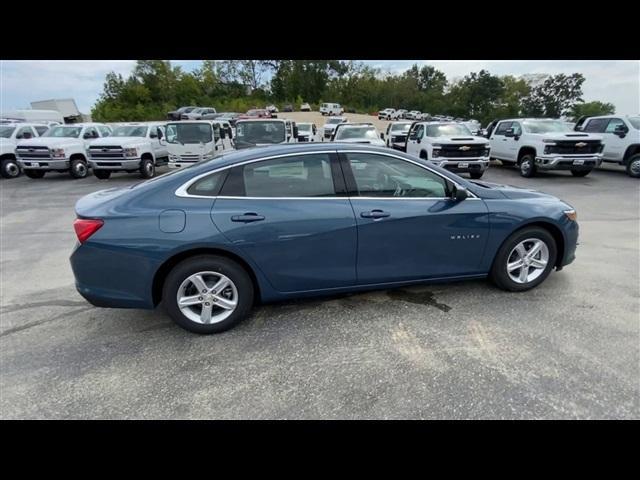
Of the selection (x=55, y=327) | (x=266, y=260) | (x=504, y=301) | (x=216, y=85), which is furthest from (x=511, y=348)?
(x=216, y=85)

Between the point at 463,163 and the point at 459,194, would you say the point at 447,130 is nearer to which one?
the point at 463,163

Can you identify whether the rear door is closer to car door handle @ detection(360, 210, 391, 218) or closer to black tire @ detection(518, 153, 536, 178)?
car door handle @ detection(360, 210, 391, 218)

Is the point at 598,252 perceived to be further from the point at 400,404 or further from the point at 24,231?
the point at 24,231

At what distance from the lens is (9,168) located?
13.2m

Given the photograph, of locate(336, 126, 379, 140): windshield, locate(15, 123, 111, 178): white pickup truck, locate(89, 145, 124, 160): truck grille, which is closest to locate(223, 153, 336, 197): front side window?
locate(336, 126, 379, 140): windshield

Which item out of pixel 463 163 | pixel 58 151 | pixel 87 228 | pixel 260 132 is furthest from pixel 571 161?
pixel 58 151

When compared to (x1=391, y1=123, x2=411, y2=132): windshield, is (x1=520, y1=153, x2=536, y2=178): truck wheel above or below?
below

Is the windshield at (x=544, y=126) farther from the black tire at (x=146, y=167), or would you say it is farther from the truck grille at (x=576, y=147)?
the black tire at (x=146, y=167)

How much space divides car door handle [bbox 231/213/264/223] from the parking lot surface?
38.4 inches

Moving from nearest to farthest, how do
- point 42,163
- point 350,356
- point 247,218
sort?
point 350,356 → point 247,218 → point 42,163

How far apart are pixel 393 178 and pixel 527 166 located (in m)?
10.6

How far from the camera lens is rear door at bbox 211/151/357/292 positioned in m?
2.97

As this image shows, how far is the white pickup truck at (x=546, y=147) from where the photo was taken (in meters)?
10.7

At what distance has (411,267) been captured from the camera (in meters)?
3.36
